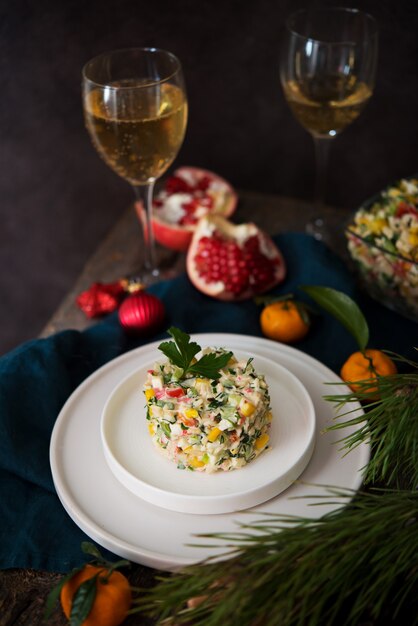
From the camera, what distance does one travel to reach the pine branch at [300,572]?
0.82m

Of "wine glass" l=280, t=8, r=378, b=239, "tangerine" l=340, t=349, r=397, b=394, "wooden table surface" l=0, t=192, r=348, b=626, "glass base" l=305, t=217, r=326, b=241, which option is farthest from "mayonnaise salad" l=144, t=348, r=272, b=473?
"glass base" l=305, t=217, r=326, b=241

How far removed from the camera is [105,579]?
0.96 metres

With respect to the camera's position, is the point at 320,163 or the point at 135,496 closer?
the point at 135,496

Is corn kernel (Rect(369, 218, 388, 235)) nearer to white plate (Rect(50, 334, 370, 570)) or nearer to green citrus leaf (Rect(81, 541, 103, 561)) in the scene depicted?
white plate (Rect(50, 334, 370, 570))

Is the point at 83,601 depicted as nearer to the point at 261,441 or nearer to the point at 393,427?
the point at 261,441

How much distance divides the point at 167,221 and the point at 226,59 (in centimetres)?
50

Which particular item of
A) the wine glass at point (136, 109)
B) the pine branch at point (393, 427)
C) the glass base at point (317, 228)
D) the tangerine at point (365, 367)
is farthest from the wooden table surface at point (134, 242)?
the pine branch at point (393, 427)

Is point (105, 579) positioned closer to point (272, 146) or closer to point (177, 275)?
point (177, 275)

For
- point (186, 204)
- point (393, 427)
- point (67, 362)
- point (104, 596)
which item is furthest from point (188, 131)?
point (104, 596)

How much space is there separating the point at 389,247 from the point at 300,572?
785 mm

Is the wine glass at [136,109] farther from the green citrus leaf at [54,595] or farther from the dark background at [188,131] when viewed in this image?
the green citrus leaf at [54,595]

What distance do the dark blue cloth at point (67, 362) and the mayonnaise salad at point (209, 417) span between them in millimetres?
215

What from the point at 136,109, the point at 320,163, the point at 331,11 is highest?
the point at 331,11

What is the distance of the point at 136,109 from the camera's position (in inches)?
54.7
